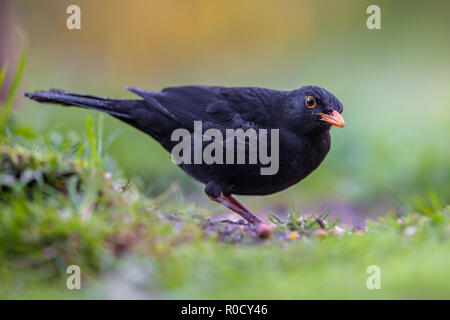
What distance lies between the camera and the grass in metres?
3.08

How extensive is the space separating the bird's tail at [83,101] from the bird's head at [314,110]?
171 cm

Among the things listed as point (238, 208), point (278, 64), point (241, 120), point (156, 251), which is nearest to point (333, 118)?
point (241, 120)

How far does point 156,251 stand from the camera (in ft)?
11.1

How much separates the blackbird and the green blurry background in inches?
91.1

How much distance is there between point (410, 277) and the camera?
3.16 m

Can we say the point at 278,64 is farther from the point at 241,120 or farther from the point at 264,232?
the point at 264,232

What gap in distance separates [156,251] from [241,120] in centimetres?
215

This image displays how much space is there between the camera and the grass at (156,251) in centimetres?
308

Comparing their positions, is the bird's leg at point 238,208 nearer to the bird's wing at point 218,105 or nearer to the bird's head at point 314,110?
the bird's wing at point 218,105

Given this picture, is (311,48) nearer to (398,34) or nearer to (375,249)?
(398,34)

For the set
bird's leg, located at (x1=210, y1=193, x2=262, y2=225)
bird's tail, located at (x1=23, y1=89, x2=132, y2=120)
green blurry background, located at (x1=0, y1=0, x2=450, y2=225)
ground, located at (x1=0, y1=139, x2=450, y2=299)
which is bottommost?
ground, located at (x1=0, y1=139, x2=450, y2=299)

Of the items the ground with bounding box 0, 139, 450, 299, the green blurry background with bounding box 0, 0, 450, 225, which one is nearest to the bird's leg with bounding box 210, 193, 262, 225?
Answer: the ground with bounding box 0, 139, 450, 299

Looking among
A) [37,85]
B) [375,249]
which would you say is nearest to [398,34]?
[37,85]

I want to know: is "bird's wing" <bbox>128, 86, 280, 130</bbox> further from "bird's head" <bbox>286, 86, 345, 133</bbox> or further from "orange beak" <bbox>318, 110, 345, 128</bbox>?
"orange beak" <bbox>318, 110, 345, 128</bbox>
